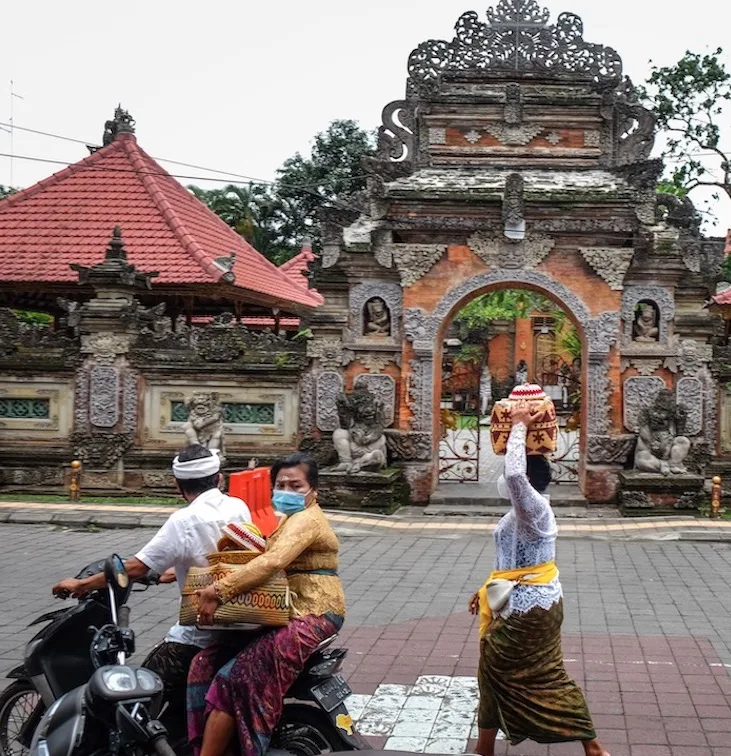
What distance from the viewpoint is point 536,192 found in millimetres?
13492

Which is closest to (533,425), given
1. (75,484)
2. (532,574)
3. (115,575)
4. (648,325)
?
(532,574)

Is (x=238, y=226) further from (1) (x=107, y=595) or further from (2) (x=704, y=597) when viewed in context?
(1) (x=107, y=595)

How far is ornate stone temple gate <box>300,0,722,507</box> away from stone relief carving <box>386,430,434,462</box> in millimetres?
20

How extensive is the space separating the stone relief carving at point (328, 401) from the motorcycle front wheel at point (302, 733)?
9571mm

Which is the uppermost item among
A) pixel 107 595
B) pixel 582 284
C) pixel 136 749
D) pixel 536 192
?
pixel 536 192

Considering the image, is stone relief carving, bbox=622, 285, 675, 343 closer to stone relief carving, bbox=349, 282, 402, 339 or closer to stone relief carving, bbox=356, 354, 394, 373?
stone relief carving, bbox=349, 282, 402, 339

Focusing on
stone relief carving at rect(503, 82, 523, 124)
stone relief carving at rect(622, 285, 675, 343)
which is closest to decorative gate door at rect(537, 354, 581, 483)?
stone relief carving at rect(622, 285, 675, 343)

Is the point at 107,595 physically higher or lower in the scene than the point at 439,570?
higher

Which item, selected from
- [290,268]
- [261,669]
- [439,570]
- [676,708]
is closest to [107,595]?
[261,669]

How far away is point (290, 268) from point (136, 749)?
77.0 feet

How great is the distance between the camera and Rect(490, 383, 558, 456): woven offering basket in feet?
15.0

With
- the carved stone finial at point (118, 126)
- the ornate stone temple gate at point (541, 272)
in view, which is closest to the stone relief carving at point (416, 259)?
the ornate stone temple gate at point (541, 272)

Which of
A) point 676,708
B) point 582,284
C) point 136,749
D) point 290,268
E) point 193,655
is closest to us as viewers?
point 136,749

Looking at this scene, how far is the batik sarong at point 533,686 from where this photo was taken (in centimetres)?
455
